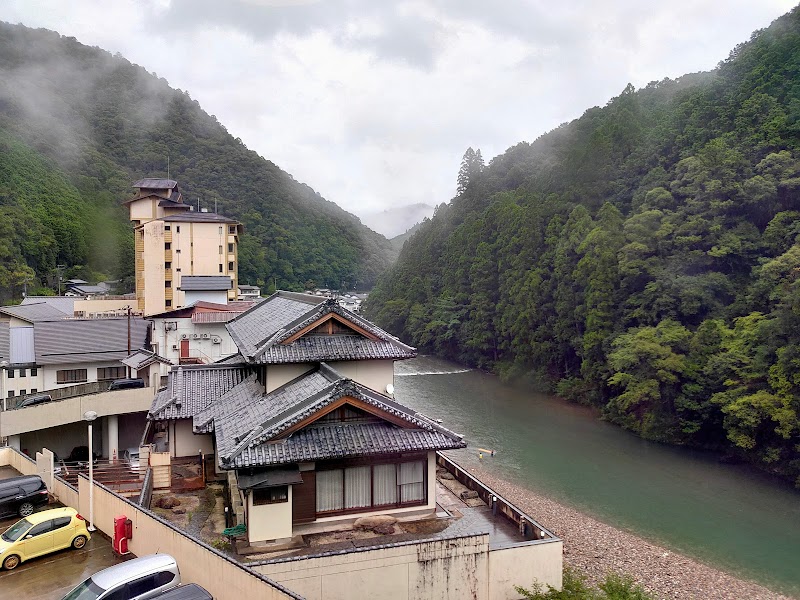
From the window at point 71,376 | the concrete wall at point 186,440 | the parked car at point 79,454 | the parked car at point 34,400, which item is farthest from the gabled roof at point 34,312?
the concrete wall at point 186,440

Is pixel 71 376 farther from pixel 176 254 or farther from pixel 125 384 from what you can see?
pixel 176 254

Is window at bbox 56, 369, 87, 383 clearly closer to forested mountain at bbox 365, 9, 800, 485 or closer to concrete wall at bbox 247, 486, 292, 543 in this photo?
concrete wall at bbox 247, 486, 292, 543

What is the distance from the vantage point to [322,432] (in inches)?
548

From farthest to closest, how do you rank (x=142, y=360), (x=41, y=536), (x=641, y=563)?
(x=142, y=360), (x=641, y=563), (x=41, y=536)

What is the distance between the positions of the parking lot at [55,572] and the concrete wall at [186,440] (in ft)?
20.1

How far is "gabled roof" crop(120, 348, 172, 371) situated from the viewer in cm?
2623

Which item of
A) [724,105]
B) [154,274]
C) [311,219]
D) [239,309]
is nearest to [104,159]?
[311,219]

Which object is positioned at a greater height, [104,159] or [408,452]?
[104,159]

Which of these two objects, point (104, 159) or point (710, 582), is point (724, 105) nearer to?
point (710, 582)

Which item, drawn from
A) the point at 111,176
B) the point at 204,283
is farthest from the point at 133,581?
the point at 111,176

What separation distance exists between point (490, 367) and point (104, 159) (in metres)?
65.7

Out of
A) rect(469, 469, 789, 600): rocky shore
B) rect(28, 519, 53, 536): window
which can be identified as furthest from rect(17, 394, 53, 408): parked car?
rect(469, 469, 789, 600): rocky shore

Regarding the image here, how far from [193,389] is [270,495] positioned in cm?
768

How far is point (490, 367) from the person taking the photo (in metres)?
58.7
